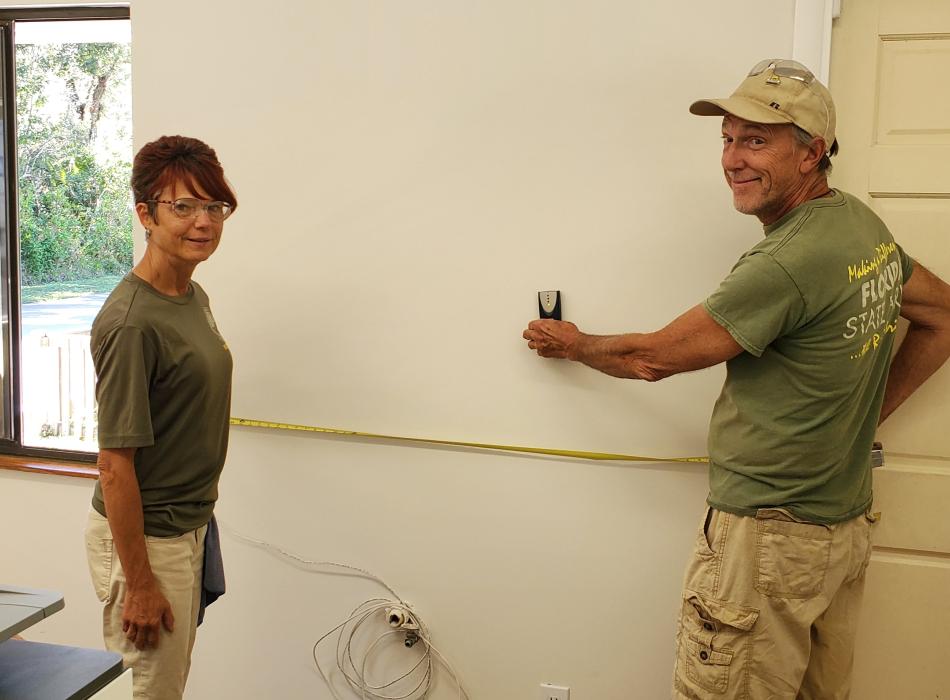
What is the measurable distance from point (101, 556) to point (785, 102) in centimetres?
165

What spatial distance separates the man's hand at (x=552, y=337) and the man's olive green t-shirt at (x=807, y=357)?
433mm

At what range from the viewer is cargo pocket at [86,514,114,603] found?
170cm

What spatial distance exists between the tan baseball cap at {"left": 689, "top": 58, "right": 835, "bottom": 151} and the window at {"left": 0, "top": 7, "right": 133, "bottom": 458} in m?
2.14

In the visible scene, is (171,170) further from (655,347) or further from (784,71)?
(784,71)

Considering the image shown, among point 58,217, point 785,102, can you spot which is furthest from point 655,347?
point 58,217

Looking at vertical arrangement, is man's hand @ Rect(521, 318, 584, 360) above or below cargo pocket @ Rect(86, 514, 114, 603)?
above

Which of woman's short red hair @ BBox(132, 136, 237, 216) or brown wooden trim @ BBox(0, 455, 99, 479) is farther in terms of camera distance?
brown wooden trim @ BBox(0, 455, 99, 479)

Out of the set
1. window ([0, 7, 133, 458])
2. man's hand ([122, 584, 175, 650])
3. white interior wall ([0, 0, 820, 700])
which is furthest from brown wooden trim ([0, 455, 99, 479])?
man's hand ([122, 584, 175, 650])

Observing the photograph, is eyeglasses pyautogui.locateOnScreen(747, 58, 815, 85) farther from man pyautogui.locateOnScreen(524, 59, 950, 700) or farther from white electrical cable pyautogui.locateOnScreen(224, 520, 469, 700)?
white electrical cable pyautogui.locateOnScreen(224, 520, 469, 700)

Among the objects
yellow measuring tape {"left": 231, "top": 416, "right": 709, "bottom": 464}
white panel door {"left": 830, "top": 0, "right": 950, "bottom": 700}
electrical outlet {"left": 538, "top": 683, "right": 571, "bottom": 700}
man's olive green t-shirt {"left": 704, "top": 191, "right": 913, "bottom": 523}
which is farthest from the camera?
electrical outlet {"left": 538, "top": 683, "right": 571, "bottom": 700}

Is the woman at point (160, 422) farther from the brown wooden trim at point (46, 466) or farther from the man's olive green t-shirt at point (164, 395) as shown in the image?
the brown wooden trim at point (46, 466)

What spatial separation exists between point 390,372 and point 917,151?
1440mm

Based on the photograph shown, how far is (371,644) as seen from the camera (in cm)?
237

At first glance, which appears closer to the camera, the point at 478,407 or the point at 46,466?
the point at 478,407
